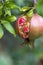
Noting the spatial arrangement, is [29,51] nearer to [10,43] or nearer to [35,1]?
[10,43]

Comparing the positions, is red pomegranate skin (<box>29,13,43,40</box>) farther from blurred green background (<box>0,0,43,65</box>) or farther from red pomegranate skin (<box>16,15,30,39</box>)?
blurred green background (<box>0,0,43,65</box>)

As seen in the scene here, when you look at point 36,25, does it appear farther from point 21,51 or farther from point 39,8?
point 21,51

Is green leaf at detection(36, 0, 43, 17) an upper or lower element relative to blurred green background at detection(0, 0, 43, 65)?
upper

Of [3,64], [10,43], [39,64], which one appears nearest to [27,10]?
[3,64]

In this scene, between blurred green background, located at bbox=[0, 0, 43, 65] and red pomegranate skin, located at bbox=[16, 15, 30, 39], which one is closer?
red pomegranate skin, located at bbox=[16, 15, 30, 39]

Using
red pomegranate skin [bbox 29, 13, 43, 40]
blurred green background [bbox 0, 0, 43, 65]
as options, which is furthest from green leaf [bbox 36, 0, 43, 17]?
blurred green background [bbox 0, 0, 43, 65]

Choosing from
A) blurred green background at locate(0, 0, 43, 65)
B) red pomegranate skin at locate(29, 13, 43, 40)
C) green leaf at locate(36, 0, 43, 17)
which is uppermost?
green leaf at locate(36, 0, 43, 17)
